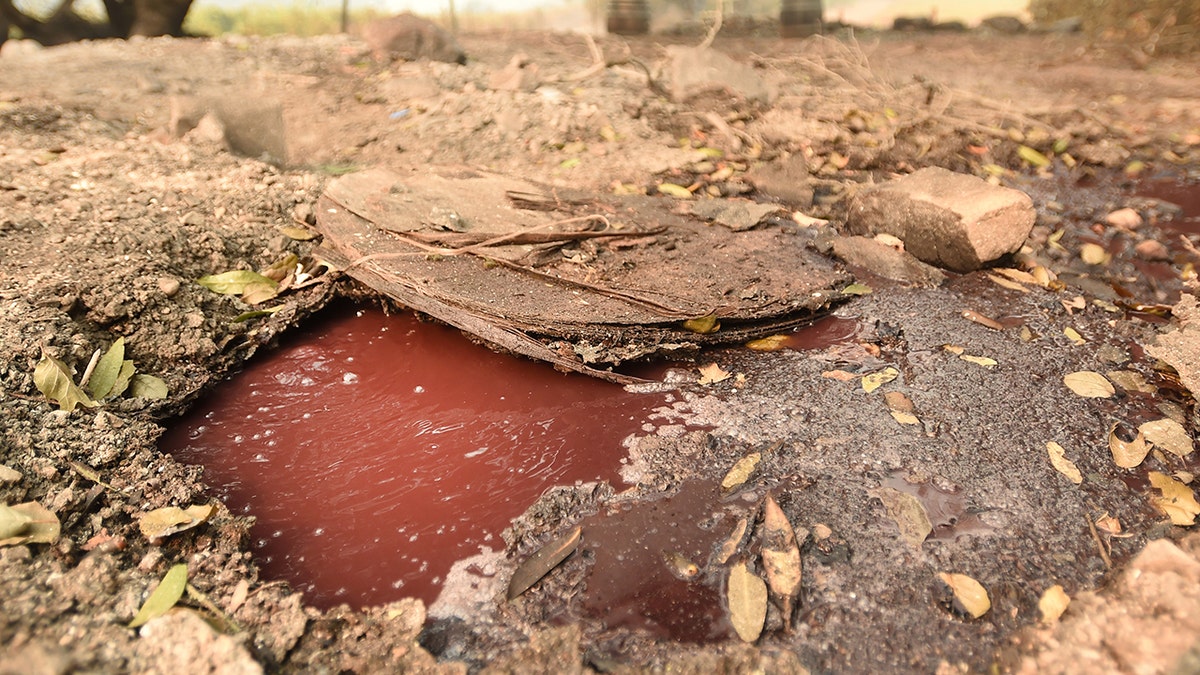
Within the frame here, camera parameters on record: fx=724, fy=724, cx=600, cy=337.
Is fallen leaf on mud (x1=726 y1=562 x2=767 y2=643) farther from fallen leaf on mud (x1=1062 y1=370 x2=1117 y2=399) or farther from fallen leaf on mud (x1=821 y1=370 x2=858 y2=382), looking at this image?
fallen leaf on mud (x1=1062 y1=370 x2=1117 y2=399)

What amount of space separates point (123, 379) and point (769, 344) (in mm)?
2154

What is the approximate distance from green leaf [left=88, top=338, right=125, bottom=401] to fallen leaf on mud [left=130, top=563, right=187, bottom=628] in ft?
2.72

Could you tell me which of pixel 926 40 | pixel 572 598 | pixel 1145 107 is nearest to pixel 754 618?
pixel 572 598

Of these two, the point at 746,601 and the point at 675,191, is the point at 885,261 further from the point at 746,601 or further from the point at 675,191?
the point at 746,601

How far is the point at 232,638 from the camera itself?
57.9 inches

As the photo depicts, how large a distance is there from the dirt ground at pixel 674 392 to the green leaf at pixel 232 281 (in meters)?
0.06

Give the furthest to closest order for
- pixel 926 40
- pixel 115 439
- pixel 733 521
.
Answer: pixel 926 40, pixel 115 439, pixel 733 521

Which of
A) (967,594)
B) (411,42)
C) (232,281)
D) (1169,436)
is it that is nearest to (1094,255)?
(1169,436)

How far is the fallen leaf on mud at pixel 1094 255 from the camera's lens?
131 inches

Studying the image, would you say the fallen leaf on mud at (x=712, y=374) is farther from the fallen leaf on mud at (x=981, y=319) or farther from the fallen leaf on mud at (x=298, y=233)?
the fallen leaf on mud at (x=298, y=233)

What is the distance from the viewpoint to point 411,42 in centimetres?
578

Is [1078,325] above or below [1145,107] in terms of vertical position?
below

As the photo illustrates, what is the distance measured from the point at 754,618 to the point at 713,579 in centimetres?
15

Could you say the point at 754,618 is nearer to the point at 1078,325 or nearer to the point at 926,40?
the point at 1078,325
